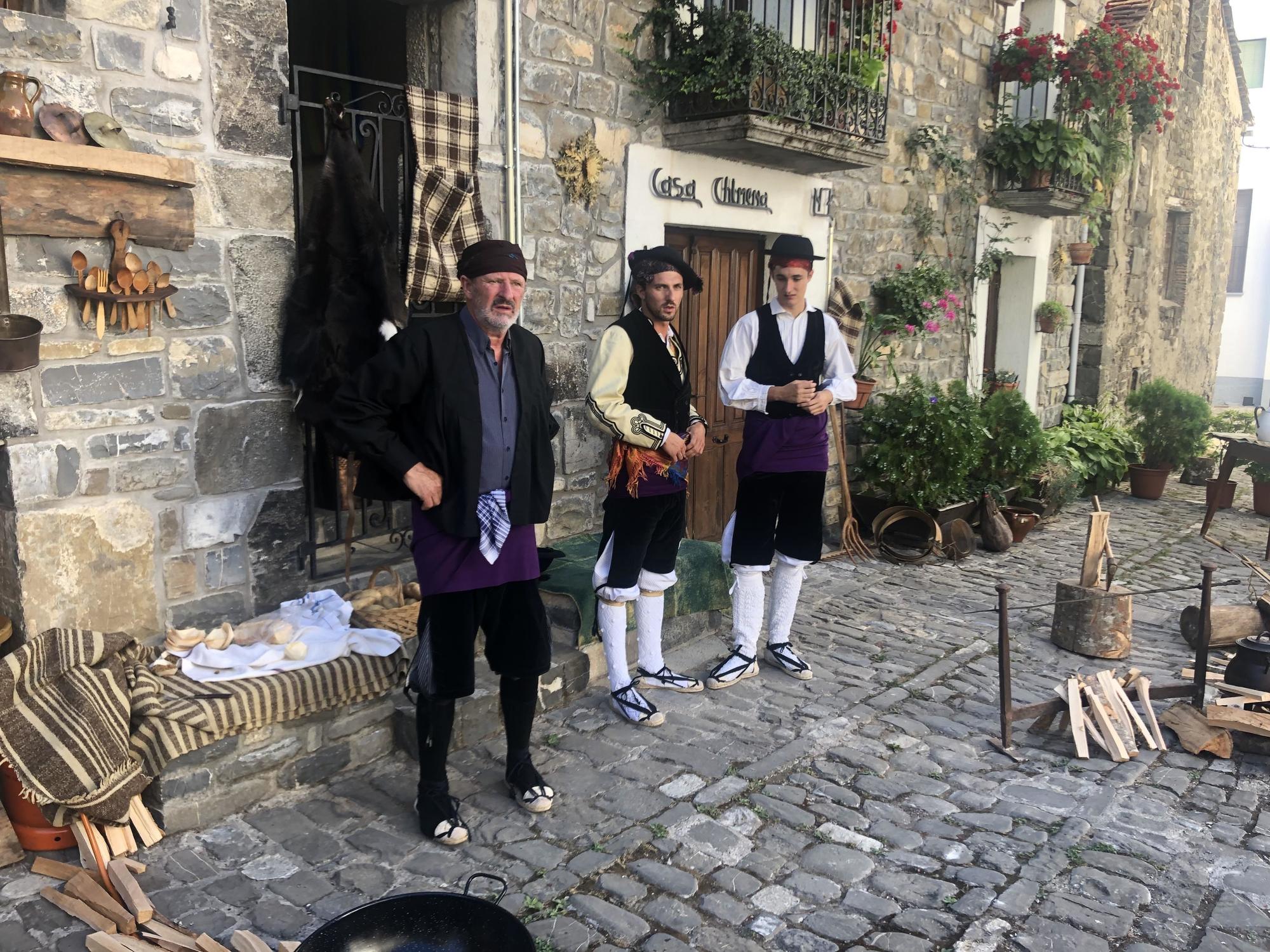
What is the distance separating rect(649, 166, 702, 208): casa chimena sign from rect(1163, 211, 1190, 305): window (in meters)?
11.7

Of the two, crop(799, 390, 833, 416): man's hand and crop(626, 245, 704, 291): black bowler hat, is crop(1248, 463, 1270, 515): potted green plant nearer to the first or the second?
crop(799, 390, 833, 416): man's hand

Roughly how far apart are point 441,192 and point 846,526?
4.11m

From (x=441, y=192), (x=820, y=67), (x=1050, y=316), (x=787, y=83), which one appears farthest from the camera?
(x=1050, y=316)

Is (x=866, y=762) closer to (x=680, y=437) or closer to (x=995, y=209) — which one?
(x=680, y=437)

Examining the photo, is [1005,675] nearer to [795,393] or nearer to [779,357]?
[795,393]

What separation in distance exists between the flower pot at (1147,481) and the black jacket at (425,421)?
351 inches

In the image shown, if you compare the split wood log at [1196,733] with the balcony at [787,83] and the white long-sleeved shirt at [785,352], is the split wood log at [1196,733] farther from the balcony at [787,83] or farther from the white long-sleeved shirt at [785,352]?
the balcony at [787,83]

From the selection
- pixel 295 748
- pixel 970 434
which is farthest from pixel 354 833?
pixel 970 434

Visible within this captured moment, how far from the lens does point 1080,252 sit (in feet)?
36.2

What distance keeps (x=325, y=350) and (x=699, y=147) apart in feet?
9.97

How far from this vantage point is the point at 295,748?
363 centimetres

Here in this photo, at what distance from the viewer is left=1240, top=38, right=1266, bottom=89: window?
23.6 meters

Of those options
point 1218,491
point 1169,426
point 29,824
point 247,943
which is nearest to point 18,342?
point 29,824

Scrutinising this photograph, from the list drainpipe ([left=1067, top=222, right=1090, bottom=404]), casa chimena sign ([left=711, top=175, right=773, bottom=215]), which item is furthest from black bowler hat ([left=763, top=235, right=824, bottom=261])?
drainpipe ([left=1067, top=222, right=1090, bottom=404])
